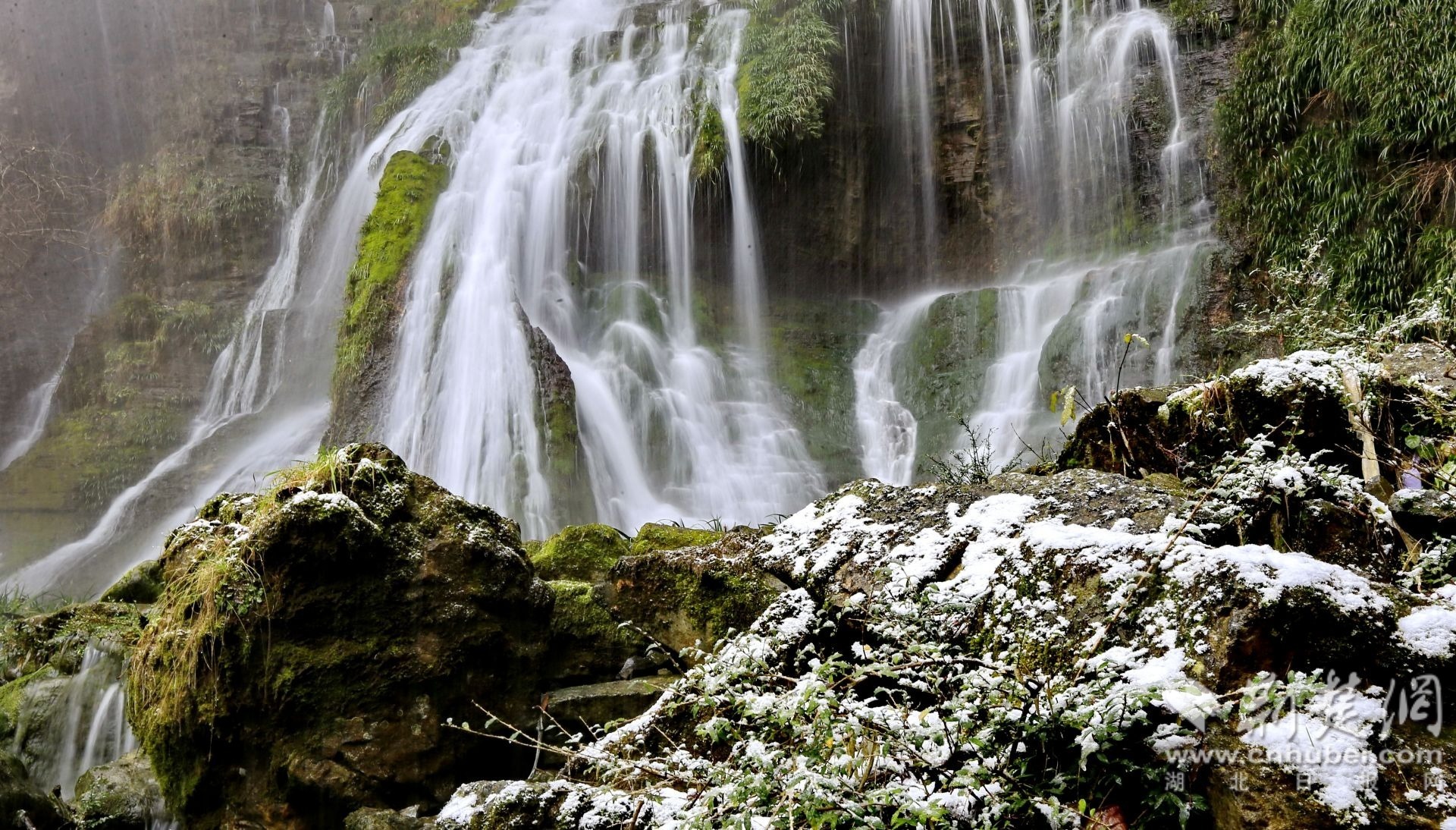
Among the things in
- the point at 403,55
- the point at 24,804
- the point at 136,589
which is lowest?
the point at 24,804

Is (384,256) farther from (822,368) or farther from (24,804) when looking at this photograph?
(24,804)

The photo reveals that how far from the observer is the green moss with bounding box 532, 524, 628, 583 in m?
5.64

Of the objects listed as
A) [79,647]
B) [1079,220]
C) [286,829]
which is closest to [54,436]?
[79,647]

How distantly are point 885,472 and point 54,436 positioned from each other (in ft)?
51.2

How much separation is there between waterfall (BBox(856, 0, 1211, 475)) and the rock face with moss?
22.6 ft

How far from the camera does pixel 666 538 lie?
19.6 feet

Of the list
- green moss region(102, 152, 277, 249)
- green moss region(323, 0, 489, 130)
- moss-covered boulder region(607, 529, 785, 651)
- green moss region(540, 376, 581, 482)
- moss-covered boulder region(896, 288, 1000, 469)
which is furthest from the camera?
green moss region(102, 152, 277, 249)

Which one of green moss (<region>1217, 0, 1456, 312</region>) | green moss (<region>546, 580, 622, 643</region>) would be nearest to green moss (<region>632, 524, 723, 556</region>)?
green moss (<region>546, 580, 622, 643</region>)

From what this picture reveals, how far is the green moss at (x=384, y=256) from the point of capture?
39.9 feet

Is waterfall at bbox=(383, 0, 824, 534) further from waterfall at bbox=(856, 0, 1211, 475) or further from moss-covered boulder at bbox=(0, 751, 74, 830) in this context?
moss-covered boulder at bbox=(0, 751, 74, 830)

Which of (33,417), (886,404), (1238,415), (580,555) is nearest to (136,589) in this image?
(580,555)

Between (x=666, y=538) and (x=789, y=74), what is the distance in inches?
413

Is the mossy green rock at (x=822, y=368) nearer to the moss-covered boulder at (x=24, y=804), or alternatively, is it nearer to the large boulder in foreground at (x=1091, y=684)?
the large boulder in foreground at (x=1091, y=684)

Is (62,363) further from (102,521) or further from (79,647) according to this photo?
(79,647)
